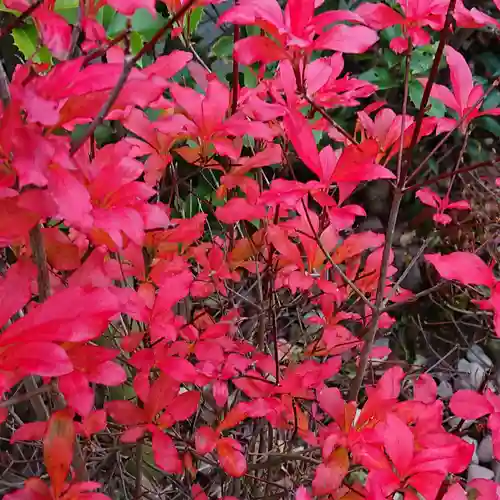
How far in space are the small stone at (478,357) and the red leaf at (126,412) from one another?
4.67 ft

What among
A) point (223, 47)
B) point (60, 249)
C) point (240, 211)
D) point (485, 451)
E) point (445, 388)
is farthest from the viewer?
point (445, 388)

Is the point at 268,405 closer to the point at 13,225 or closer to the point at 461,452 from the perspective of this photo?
the point at 461,452

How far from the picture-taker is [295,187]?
649mm

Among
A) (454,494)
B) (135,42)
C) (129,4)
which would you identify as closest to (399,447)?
(454,494)

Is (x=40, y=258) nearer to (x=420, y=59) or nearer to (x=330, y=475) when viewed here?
(x=330, y=475)

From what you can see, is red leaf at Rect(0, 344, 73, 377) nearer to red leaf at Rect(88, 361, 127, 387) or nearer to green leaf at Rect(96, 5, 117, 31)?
red leaf at Rect(88, 361, 127, 387)

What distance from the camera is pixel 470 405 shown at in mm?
709

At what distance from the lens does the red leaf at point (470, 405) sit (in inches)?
27.7

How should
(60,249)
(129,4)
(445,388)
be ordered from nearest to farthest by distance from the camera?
(129,4) < (60,249) < (445,388)

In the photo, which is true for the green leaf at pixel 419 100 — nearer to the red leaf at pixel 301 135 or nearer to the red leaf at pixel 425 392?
the red leaf at pixel 425 392

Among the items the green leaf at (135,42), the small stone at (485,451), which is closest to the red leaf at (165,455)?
the green leaf at (135,42)

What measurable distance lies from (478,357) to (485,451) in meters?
0.32

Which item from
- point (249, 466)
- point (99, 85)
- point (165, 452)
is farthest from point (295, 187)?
point (249, 466)

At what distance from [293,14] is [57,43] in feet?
0.78
